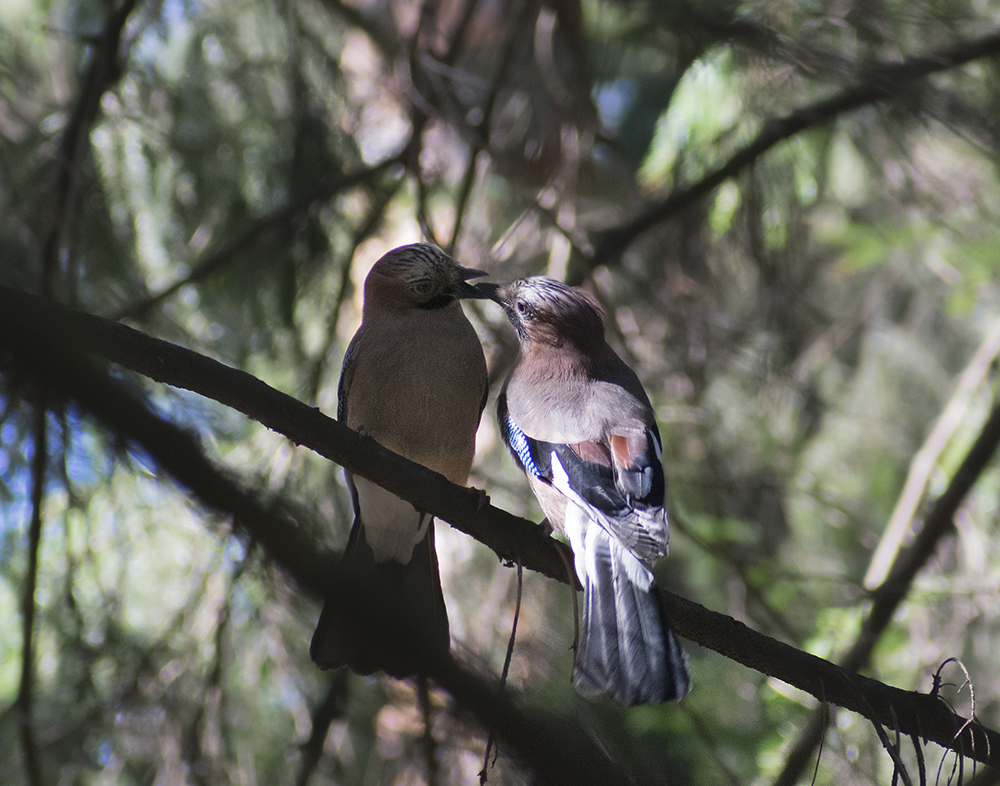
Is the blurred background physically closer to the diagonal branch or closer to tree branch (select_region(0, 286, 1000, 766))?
the diagonal branch

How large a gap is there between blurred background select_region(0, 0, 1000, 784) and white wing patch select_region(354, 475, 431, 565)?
387mm

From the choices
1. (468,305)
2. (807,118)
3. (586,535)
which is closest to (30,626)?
(586,535)

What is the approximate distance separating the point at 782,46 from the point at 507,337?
203 centimetres

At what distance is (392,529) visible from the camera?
3.93m

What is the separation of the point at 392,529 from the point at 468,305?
1338mm

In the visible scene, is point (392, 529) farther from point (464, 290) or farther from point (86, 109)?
point (86, 109)

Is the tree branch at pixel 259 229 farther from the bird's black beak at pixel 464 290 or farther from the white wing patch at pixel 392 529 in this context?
the white wing patch at pixel 392 529

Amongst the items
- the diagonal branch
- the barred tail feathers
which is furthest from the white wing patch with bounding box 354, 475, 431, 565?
the diagonal branch

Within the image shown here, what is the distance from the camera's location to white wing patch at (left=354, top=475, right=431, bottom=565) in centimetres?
389

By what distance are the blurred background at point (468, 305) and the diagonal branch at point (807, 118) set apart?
29 mm

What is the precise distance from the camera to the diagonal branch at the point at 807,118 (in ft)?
13.3

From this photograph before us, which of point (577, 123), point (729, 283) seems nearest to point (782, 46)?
point (577, 123)

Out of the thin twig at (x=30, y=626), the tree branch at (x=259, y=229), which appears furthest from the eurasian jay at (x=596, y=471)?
the thin twig at (x=30, y=626)

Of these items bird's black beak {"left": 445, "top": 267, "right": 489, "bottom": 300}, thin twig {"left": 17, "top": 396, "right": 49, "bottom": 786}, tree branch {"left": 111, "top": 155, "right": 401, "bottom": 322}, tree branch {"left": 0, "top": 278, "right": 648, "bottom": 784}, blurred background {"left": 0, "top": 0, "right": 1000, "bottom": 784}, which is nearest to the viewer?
tree branch {"left": 0, "top": 278, "right": 648, "bottom": 784}
